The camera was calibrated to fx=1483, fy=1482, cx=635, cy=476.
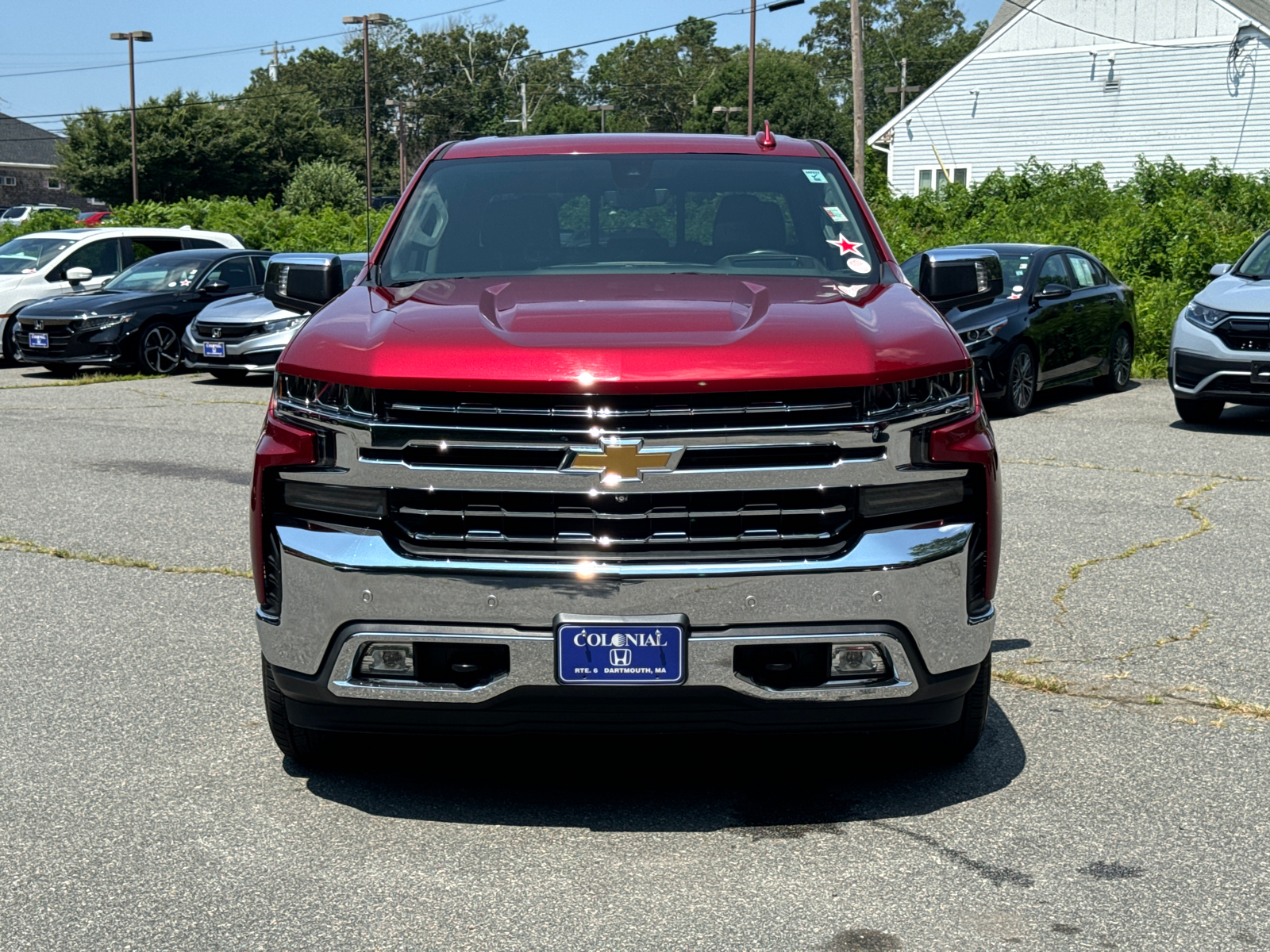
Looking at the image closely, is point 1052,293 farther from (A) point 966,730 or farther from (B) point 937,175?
(B) point 937,175

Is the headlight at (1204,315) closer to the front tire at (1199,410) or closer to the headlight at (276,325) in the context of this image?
the front tire at (1199,410)

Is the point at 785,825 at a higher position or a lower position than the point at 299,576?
lower

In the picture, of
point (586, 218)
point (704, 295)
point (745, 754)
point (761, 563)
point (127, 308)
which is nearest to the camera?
point (761, 563)

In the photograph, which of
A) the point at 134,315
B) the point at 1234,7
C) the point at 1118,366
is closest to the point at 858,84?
the point at 1234,7

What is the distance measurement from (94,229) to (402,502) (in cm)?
1900

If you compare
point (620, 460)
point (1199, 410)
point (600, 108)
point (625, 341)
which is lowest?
point (1199, 410)

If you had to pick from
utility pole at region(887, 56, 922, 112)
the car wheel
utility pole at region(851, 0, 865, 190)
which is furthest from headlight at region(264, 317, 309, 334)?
utility pole at region(887, 56, 922, 112)

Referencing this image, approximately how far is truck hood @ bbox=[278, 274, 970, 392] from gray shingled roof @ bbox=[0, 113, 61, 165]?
91.3m

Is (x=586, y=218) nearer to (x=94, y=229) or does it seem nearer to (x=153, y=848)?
(x=153, y=848)

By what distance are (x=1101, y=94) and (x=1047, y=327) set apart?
3186 cm

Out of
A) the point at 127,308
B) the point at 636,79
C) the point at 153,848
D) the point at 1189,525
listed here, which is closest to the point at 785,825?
the point at 153,848

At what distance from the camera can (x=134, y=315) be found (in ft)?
59.6

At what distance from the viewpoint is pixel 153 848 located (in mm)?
3893

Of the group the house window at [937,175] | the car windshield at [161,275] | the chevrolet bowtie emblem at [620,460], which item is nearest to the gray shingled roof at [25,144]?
the house window at [937,175]
